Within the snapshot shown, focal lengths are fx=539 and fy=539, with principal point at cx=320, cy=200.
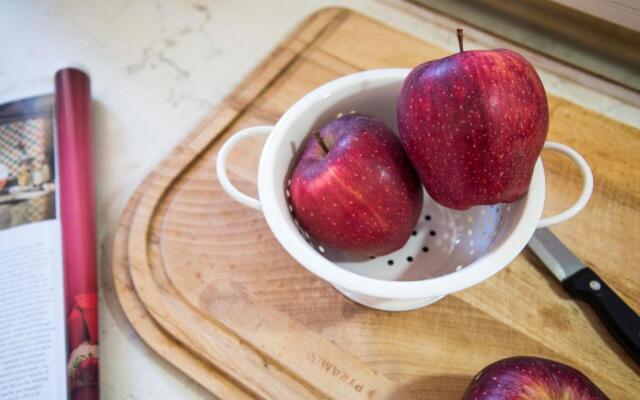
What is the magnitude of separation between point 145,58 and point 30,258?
334 mm

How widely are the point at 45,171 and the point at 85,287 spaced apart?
170 mm

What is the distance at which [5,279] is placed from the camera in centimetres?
60

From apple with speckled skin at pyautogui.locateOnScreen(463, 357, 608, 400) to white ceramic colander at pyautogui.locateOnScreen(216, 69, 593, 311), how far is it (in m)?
0.08

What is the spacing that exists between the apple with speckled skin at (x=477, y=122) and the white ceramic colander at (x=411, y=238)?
0.04m

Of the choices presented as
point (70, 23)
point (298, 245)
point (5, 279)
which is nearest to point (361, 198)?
point (298, 245)

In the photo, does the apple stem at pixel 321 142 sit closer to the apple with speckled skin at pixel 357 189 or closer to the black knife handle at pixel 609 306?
the apple with speckled skin at pixel 357 189

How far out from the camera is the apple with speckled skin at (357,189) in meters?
0.46

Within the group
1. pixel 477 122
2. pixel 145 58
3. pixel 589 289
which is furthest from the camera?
pixel 145 58

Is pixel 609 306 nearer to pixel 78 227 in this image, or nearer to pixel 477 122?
pixel 477 122

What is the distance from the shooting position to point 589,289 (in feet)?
1.73

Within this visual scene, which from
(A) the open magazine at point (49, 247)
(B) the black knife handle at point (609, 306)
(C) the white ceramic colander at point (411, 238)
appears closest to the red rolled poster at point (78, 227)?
(A) the open magazine at point (49, 247)

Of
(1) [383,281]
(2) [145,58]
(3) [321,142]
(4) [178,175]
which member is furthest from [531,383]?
(2) [145,58]

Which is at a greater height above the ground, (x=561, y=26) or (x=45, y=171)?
(x=561, y=26)

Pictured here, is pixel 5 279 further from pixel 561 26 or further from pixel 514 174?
pixel 561 26
